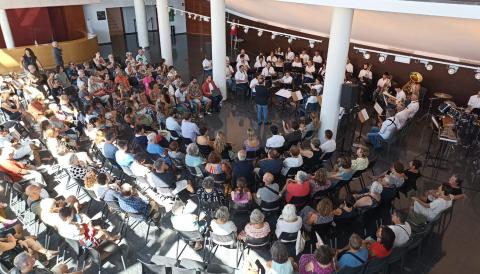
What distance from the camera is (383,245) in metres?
4.86

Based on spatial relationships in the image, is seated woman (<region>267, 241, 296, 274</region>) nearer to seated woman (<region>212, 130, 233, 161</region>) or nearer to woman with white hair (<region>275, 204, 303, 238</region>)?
woman with white hair (<region>275, 204, 303, 238</region>)

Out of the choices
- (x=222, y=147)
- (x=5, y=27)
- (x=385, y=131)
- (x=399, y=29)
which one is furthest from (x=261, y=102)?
(x=5, y=27)

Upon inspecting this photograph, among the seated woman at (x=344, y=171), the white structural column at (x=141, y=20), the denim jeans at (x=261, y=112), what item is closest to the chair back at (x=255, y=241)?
the seated woman at (x=344, y=171)

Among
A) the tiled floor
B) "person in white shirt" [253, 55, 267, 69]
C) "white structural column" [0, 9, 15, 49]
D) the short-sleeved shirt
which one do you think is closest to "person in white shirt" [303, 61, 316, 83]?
"person in white shirt" [253, 55, 267, 69]

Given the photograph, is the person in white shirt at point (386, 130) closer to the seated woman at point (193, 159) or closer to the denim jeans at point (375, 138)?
the denim jeans at point (375, 138)

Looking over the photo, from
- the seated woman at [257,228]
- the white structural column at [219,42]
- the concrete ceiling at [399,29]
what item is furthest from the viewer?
the white structural column at [219,42]

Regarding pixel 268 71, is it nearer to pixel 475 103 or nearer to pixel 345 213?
pixel 475 103

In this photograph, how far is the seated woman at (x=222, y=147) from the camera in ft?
24.7

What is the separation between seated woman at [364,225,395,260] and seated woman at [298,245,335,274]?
56cm

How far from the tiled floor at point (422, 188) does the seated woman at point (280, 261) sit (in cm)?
150

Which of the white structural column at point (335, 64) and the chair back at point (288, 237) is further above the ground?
the white structural column at point (335, 64)

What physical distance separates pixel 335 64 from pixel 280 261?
17.6 feet

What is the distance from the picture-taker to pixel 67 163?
7156mm

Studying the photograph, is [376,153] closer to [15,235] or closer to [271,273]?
[271,273]
